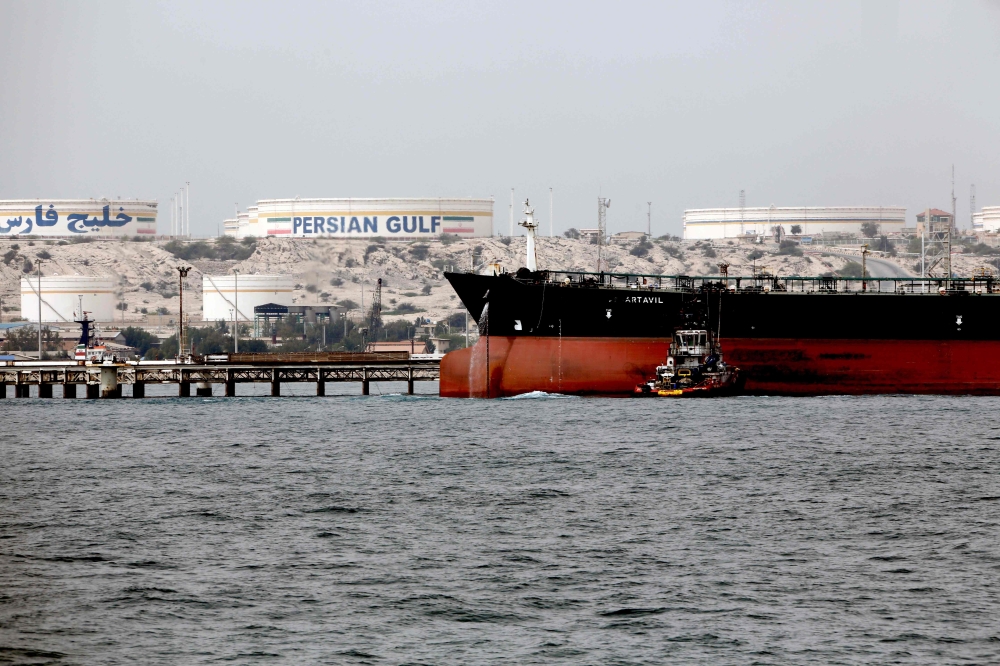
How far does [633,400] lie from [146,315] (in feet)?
447

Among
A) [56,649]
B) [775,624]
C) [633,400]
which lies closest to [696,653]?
[775,624]

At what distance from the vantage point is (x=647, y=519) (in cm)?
3269

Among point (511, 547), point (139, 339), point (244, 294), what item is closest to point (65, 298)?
point (139, 339)

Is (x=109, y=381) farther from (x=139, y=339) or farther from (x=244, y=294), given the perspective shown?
(x=244, y=294)

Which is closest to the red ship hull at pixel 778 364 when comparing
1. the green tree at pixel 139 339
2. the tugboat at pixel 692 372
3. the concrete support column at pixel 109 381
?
the tugboat at pixel 692 372

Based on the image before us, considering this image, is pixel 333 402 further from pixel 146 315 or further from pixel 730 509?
pixel 146 315

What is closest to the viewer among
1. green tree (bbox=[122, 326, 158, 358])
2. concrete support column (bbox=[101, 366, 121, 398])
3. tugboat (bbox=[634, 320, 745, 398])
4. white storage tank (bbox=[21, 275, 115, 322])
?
tugboat (bbox=[634, 320, 745, 398])

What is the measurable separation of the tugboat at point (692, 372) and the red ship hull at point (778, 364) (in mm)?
808

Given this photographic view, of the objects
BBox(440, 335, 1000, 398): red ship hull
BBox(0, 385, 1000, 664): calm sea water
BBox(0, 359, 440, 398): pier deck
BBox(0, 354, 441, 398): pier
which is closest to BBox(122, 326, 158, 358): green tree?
BBox(0, 354, 441, 398): pier

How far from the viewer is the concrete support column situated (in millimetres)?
80375

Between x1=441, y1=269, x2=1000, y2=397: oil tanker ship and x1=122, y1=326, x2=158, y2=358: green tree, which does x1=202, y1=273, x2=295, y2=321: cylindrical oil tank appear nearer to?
x1=122, y1=326, x2=158, y2=358: green tree

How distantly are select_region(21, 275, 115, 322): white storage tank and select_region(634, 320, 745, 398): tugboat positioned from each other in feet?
414

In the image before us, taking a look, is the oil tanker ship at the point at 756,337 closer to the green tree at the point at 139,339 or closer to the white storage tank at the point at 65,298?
the green tree at the point at 139,339

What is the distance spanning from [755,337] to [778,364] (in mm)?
1685
